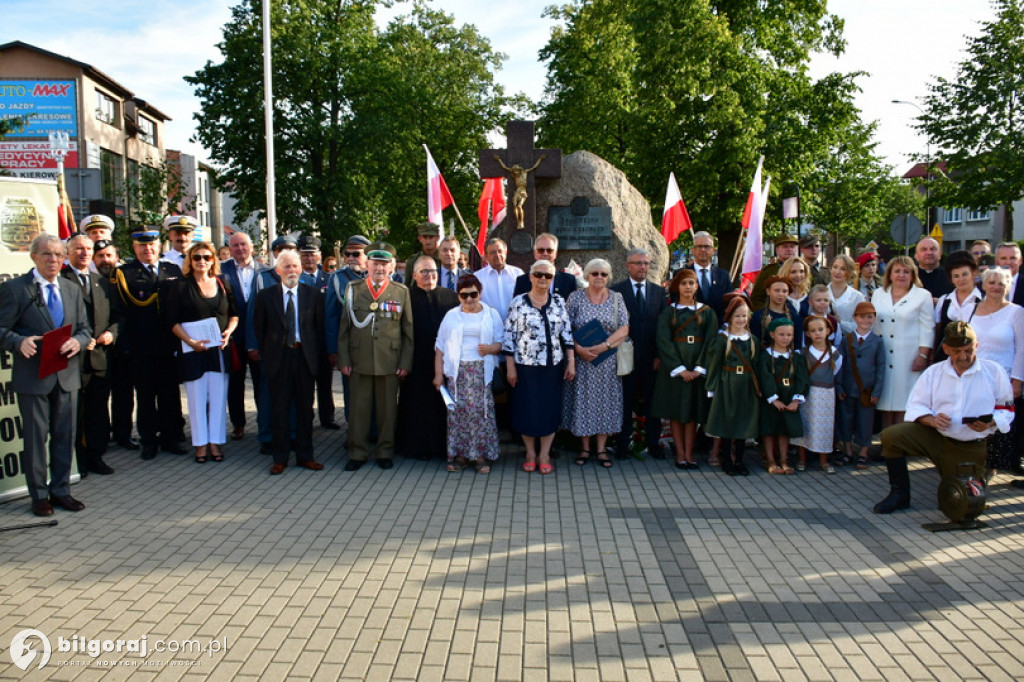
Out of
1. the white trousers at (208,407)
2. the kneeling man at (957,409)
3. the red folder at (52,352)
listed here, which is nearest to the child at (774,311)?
Answer: the kneeling man at (957,409)

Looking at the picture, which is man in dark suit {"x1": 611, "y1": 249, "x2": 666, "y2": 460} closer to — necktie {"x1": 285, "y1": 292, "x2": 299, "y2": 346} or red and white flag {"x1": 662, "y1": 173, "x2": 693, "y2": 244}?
red and white flag {"x1": 662, "y1": 173, "x2": 693, "y2": 244}

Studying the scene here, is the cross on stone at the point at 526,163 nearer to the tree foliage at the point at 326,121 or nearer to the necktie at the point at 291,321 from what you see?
the necktie at the point at 291,321

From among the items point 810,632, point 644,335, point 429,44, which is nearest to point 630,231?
point 644,335

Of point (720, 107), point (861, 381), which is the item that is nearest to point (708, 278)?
point (861, 381)

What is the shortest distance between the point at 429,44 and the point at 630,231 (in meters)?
29.7

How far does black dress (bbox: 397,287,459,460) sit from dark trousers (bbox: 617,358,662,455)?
69.2 inches

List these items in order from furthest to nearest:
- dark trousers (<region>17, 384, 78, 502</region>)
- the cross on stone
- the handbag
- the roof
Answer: the roof < the cross on stone < the handbag < dark trousers (<region>17, 384, 78, 502</region>)

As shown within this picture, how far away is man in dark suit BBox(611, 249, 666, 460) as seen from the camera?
24.9 feet

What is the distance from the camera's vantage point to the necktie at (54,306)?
19.6ft

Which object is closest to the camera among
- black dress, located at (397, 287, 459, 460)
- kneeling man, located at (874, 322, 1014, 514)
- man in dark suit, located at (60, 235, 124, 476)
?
kneeling man, located at (874, 322, 1014, 514)

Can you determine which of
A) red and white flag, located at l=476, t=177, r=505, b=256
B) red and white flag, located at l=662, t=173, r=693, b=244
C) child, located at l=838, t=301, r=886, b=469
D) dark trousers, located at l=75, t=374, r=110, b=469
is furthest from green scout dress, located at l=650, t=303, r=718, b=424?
dark trousers, located at l=75, t=374, r=110, b=469

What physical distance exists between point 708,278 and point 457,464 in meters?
3.29

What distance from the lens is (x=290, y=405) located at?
7379 mm

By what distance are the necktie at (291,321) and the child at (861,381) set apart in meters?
5.20
